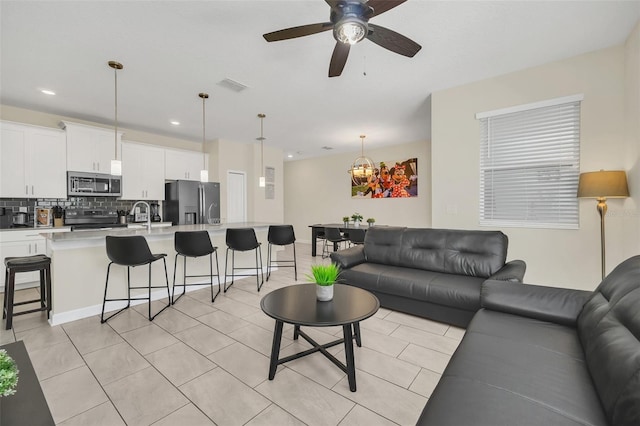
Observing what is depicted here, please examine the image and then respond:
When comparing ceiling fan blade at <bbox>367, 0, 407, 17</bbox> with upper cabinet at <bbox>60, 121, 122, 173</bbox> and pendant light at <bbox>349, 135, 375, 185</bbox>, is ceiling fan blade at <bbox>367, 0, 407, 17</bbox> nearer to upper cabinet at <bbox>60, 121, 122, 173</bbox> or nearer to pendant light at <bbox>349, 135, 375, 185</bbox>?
pendant light at <bbox>349, 135, 375, 185</bbox>

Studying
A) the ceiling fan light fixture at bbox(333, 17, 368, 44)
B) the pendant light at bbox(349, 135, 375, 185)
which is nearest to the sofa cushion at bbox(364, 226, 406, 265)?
the ceiling fan light fixture at bbox(333, 17, 368, 44)

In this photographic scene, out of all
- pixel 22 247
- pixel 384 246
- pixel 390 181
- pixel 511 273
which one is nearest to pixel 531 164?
pixel 511 273

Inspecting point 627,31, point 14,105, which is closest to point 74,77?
point 14,105

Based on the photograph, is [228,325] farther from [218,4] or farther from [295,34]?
[218,4]

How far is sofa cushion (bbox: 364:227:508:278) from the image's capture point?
286 centimetres

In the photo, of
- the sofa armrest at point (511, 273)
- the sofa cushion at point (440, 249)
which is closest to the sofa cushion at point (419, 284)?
the sofa cushion at point (440, 249)

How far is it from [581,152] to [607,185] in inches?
22.4

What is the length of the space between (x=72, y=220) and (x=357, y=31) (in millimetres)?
5470

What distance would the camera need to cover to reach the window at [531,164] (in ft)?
10.1

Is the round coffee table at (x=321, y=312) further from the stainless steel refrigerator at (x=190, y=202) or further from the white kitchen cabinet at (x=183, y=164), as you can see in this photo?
the white kitchen cabinet at (x=183, y=164)

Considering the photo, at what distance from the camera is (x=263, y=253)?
16.1 feet

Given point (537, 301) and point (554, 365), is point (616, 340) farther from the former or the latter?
point (537, 301)

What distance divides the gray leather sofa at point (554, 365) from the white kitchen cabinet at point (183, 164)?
6.02 m

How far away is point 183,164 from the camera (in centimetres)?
604
